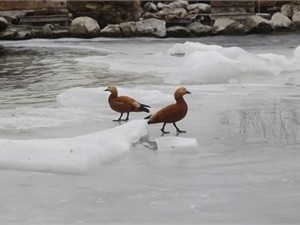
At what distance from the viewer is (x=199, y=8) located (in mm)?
26906

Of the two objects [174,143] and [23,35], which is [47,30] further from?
[174,143]

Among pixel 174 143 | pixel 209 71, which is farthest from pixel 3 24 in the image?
pixel 174 143

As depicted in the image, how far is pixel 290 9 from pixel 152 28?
23.1ft

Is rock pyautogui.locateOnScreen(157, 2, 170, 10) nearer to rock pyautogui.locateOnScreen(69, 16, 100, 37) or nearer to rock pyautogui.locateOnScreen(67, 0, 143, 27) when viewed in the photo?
rock pyautogui.locateOnScreen(67, 0, 143, 27)

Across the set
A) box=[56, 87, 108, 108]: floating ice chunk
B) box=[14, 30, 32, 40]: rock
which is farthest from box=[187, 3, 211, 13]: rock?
box=[56, 87, 108, 108]: floating ice chunk

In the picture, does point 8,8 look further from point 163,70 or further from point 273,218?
point 273,218

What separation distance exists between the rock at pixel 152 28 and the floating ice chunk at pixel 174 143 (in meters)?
18.6

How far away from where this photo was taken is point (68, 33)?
23688 millimetres

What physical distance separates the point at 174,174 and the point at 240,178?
422 mm

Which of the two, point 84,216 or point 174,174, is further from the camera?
point 174,174

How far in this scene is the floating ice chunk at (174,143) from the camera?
459cm

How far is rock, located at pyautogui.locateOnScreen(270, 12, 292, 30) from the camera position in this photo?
24608mm

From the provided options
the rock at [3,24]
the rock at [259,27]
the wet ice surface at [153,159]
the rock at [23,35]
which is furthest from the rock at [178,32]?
the wet ice surface at [153,159]

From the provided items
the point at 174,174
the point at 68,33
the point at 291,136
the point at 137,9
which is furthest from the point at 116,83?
the point at 137,9
